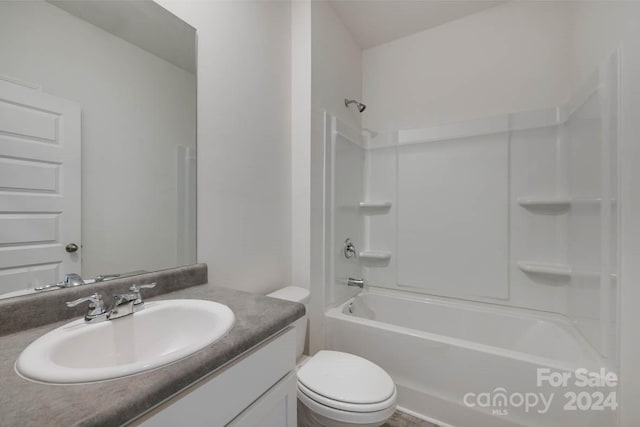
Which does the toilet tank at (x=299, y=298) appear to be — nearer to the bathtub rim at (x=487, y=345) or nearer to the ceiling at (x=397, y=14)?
the bathtub rim at (x=487, y=345)

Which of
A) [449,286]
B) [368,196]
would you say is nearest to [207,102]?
[368,196]

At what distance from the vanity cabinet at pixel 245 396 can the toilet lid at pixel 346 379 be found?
1.12 feet

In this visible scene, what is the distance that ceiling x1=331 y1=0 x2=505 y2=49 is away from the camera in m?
1.89

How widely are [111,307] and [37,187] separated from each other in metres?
0.39

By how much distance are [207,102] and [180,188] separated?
423 millimetres

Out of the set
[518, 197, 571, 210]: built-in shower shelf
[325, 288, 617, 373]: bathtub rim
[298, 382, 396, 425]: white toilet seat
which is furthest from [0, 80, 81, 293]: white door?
[518, 197, 571, 210]: built-in shower shelf

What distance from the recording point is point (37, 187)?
0.74 m

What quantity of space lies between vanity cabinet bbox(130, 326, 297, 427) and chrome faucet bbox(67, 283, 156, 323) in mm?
374

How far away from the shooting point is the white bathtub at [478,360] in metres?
1.20

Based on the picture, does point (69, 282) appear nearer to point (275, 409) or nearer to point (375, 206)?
point (275, 409)

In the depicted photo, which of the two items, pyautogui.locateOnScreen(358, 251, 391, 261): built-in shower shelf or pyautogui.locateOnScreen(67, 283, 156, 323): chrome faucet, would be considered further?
pyautogui.locateOnScreen(358, 251, 391, 261): built-in shower shelf

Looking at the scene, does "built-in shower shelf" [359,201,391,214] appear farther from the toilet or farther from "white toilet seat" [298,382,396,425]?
"white toilet seat" [298,382,396,425]

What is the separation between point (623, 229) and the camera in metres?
1.09

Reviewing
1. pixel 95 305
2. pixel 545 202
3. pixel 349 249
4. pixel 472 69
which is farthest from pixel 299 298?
pixel 472 69
